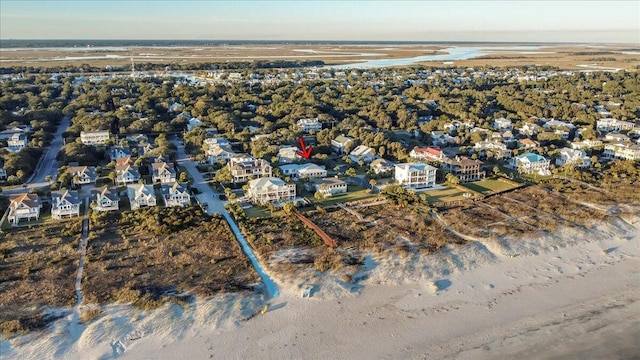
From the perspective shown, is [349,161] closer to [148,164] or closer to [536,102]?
[148,164]

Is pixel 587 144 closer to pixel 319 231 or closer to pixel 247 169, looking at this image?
pixel 247 169

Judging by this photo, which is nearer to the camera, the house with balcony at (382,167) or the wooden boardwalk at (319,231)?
the wooden boardwalk at (319,231)

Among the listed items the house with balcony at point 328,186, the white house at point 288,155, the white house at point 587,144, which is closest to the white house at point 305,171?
the house with balcony at point 328,186

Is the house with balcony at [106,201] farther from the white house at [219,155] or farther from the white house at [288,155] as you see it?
the white house at [288,155]

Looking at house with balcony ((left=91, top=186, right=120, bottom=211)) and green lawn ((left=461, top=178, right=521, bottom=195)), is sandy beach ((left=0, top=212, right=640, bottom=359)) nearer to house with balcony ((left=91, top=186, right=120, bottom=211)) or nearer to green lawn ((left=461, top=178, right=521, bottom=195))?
green lawn ((left=461, top=178, right=521, bottom=195))

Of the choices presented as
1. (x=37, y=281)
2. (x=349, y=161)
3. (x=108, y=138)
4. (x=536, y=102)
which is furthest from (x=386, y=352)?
(x=536, y=102)

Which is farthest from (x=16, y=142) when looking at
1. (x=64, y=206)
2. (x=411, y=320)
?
(x=411, y=320)
